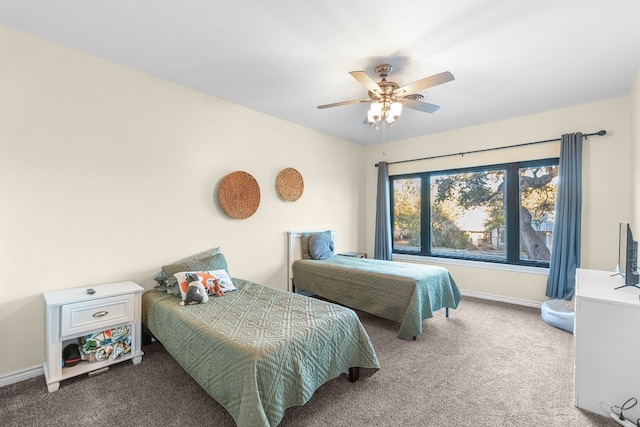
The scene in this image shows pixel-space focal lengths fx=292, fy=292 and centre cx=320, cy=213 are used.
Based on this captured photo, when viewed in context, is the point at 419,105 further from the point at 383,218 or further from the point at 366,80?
the point at 383,218

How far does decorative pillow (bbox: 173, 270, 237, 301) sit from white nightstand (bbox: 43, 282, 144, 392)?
309 mm

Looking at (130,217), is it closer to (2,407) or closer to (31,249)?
(31,249)

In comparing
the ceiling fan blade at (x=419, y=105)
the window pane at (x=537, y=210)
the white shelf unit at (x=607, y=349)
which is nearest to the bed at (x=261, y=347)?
the white shelf unit at (x=607, y=349)

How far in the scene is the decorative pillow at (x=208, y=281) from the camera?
248cm

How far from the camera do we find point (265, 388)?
4.97 feet

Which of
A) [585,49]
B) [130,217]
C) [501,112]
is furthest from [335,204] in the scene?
[585,49]

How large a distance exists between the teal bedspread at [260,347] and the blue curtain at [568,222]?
2757 millimetres

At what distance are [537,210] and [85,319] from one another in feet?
16.2

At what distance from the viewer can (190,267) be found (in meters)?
2.77

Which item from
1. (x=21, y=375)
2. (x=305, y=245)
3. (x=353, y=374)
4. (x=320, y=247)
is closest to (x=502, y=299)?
(x=320, y=247)

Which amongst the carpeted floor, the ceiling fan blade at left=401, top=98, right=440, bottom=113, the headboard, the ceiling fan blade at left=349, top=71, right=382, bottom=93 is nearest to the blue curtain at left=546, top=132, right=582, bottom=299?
the carpeted floor

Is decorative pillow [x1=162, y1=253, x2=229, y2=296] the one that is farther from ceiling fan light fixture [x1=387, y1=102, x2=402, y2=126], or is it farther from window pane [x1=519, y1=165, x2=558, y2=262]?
window pane [x1=519, y1=165, x2=558, y2=262]

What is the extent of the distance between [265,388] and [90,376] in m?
1.62

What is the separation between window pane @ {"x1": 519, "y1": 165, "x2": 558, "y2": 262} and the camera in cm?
375
